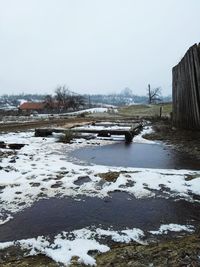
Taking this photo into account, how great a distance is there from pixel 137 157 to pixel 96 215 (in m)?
5.01

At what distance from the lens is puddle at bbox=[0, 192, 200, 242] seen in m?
4.39

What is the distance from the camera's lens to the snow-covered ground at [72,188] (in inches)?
152

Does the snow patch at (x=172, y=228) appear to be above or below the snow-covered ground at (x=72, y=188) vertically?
below

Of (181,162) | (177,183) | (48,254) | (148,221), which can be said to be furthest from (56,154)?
(48,254)

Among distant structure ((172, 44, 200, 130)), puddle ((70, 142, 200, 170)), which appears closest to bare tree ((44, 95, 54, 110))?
distant structure ((172, 44, 200, 130))

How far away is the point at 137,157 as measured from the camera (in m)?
9.72

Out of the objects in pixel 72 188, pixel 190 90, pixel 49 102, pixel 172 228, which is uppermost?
pixel 49 102

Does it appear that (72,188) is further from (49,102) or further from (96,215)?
(49,102)

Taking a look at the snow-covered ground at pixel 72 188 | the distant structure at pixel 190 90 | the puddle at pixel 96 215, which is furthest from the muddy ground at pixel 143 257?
the distant structure at pixel 190 90

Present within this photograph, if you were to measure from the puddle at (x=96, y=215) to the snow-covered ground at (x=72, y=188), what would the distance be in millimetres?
168

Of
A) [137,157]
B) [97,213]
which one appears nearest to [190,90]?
[137,157]

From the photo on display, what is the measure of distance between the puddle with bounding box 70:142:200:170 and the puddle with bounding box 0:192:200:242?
290cm

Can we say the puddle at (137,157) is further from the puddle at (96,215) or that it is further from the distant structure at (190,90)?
the puddle at (96,215)

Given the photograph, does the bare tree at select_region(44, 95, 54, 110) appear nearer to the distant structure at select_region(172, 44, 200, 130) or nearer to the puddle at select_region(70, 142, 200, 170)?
the distant structure at select_region(172, 44, 200, 130)
